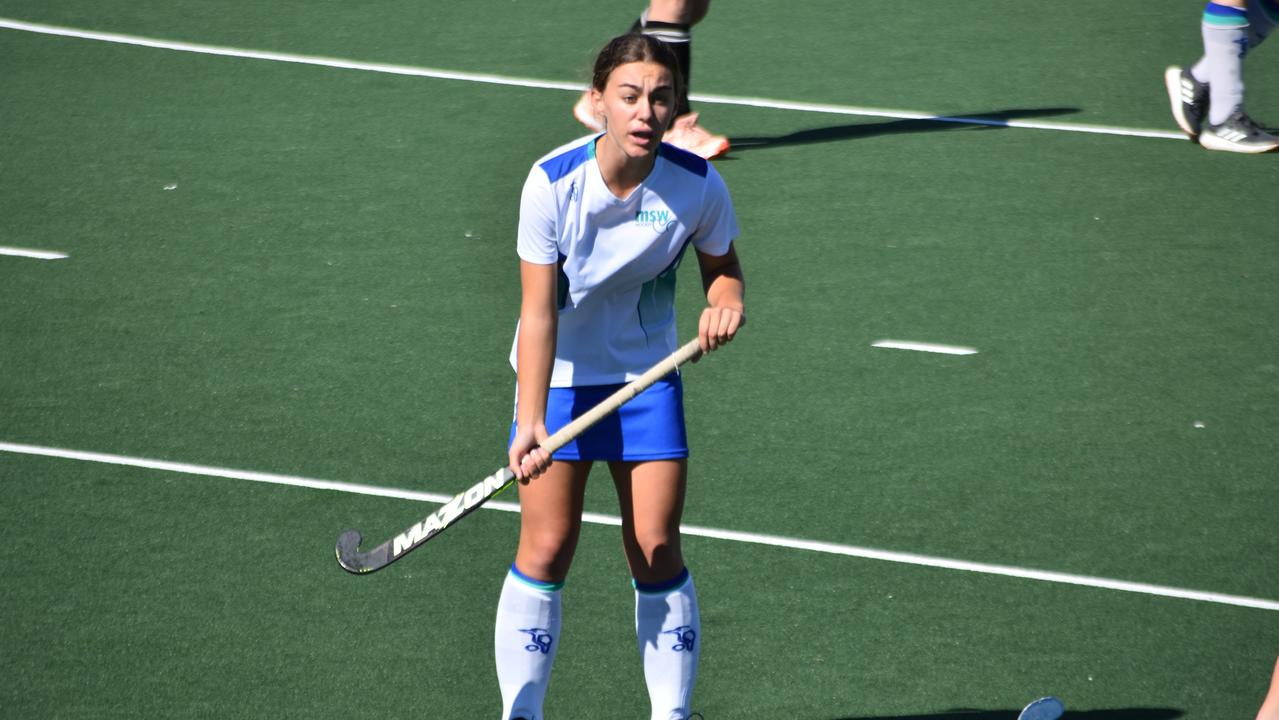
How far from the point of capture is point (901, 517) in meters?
4.60

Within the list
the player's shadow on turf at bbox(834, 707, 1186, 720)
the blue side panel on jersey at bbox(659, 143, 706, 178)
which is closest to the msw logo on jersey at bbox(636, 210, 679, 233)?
the blue side panel on jersey at bbox(659, 143, 706, 178)

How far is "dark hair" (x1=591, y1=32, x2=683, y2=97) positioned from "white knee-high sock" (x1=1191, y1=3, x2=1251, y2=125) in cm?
493

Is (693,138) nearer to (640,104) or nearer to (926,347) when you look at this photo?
(926,347)

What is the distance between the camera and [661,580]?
3311 millimetres

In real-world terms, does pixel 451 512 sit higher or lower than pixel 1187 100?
higher

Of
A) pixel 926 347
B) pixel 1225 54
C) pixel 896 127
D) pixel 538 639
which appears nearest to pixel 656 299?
pixel 538 639

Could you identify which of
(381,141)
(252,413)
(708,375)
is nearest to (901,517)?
(708,375)

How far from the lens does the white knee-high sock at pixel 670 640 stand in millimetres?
3324

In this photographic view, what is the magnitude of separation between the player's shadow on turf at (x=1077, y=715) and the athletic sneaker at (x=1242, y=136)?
4.35 meters

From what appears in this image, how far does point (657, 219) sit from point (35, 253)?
3971 mm

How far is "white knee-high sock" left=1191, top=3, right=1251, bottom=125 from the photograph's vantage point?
7141 millimetres

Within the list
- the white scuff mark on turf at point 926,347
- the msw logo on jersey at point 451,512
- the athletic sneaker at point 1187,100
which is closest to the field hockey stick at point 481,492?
the msw logo on jersey at point 451,512

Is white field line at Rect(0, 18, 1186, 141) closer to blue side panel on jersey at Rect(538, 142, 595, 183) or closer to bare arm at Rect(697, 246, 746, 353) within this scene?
bare arm at Rect(697, 246, 746, 353)

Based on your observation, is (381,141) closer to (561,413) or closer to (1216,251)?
(1216,251)
